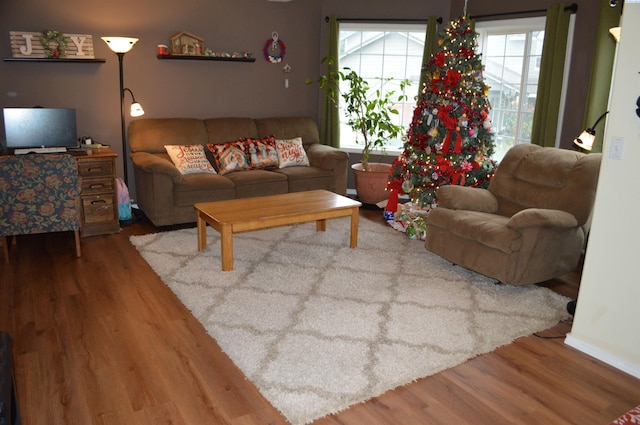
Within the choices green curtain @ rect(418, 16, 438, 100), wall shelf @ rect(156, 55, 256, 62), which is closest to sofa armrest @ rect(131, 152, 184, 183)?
wall shelf @ rect(156, 55, 256, 62)

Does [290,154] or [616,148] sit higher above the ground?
[616,148]

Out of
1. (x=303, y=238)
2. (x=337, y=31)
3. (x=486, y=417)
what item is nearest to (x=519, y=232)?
(x=486, y=417)

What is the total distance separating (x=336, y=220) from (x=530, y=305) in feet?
7.31

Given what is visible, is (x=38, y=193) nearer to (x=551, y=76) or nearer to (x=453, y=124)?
(x=453, y=124)

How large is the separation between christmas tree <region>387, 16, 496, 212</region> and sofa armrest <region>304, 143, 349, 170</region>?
0.92 m

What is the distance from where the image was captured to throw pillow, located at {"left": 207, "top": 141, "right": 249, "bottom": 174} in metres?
5.48

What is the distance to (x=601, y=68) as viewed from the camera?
434 cm

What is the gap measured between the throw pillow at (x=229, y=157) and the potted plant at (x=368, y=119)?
1.23 meters

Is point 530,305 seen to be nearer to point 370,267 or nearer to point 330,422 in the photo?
point 370,267

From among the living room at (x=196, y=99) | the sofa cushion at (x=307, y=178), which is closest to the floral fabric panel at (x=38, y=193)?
the living room at (x=196, y=99)

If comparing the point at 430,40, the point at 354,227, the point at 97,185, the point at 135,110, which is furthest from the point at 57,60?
the point at 430,40

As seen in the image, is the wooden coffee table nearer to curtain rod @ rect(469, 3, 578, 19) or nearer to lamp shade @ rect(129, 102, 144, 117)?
lamp shade @ rect(129, 102, 144, 117)

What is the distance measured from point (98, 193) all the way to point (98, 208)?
135 millimetres

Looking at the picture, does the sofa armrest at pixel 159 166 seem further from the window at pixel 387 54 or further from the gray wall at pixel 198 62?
the window at pixel 387 54
